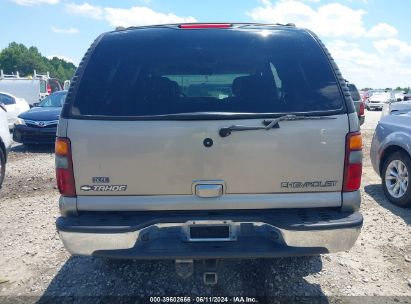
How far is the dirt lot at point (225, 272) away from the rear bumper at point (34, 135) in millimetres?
5191

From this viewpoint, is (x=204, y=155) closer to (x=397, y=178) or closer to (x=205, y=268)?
(x=205, y=268)

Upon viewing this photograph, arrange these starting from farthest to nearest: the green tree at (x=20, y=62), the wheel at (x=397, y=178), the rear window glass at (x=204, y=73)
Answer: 1. the green tree at (x=20, y=62)
2. the wheel at (x=397, y=178)
3. the rear window glass at (x=204, y=73)

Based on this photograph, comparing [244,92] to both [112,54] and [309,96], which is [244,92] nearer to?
[309,96]

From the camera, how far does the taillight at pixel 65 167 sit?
8.17ft

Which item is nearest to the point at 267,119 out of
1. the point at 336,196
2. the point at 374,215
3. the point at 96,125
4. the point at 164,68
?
the point at 336,196

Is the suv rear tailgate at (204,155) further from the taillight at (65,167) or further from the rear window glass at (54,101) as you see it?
the rear window glass at (54,101)

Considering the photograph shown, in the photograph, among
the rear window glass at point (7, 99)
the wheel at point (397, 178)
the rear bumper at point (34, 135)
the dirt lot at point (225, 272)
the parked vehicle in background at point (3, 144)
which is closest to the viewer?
the dirt lot at point (225, 272)

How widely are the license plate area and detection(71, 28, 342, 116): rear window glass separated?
0.77 m

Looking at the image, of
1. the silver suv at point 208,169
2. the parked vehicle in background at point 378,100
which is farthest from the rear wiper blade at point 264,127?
the parked vehicle in background at point 378,100

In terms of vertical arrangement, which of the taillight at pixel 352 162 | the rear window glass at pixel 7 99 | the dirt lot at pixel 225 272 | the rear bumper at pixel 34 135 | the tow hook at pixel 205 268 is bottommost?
the dirt lot at pixel 225 272

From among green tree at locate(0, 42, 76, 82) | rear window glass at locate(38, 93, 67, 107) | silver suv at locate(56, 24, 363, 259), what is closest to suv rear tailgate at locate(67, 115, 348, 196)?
silver suv at locate(56, 24, 363, 259)

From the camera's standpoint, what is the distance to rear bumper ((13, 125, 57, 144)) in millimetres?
9281

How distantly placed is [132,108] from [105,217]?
0.79m

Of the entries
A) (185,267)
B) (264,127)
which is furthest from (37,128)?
(264,127)
